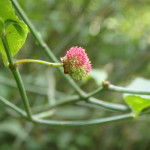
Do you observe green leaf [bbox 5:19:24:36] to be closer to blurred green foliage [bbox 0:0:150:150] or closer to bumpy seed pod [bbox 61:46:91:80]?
bumpy seed pod [bbox 61:46:91:80]

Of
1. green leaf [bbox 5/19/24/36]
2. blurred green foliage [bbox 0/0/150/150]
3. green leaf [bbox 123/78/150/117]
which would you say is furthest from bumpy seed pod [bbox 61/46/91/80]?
blurred green foliage [bbox 0/0/150/150]

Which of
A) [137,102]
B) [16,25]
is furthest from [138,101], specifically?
[16,25]

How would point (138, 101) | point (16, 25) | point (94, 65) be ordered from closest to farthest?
point (16, 25), point (138, 101), point (94, 65)

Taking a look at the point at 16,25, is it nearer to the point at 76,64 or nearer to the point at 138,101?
the point at 76,64

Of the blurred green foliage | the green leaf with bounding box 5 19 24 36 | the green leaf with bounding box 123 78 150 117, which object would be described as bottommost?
the green leaf with bounding box 5 19 24 36

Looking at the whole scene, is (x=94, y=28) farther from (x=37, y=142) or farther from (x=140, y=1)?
(x=37, y=142)

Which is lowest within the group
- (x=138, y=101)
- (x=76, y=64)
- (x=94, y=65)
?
(x=76, y=64)

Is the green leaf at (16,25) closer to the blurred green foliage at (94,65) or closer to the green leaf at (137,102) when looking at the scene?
the green leaf at (137,102)
